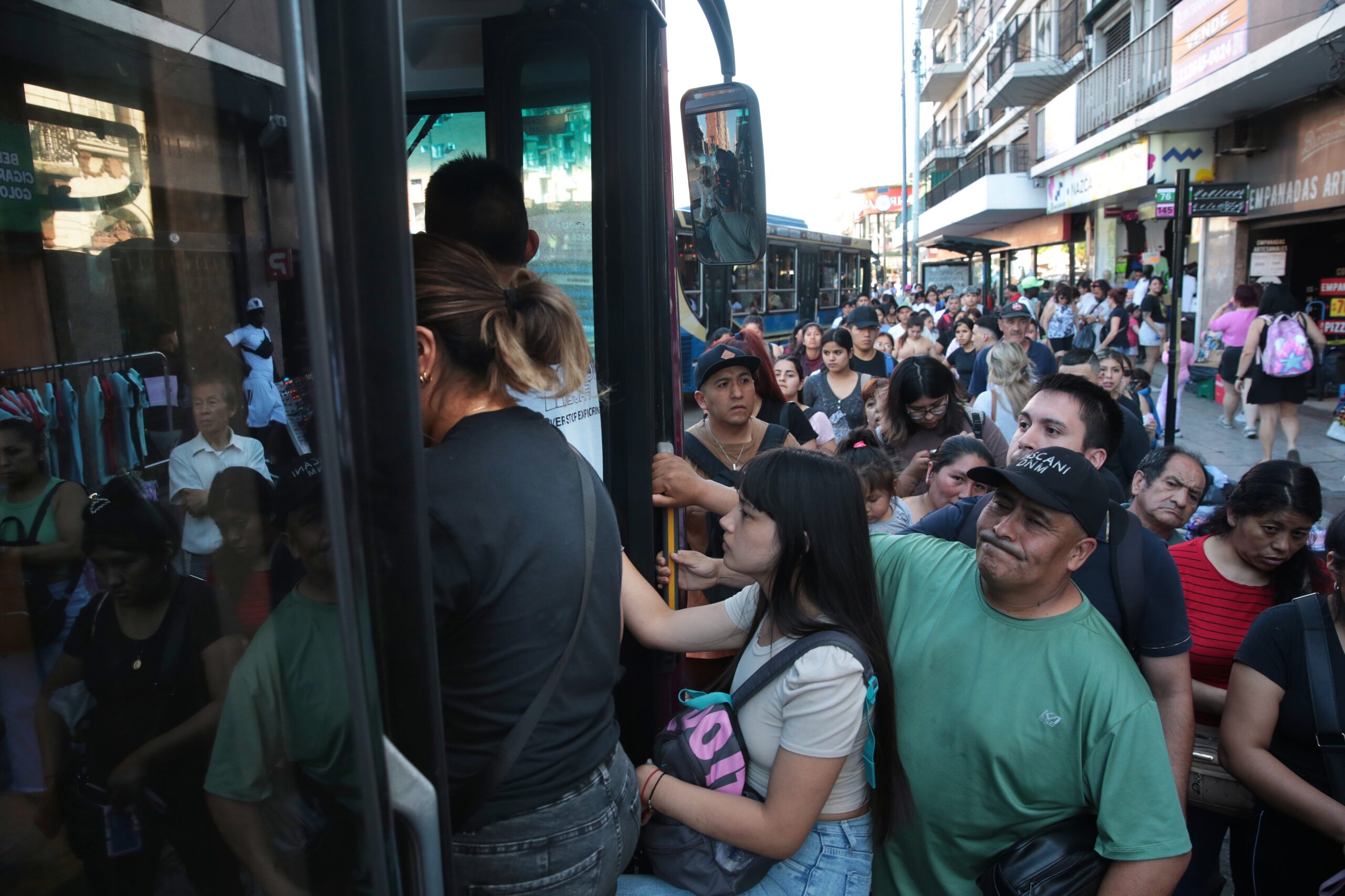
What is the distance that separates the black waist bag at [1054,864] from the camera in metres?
1.83

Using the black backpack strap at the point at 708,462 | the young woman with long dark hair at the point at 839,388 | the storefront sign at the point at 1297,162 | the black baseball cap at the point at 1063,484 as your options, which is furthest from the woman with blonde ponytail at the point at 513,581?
the storefront sign at the point at 1297,162

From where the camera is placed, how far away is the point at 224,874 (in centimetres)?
94

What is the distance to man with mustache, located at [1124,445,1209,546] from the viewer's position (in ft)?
11.4

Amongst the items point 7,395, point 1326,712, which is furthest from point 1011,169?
point 7,395

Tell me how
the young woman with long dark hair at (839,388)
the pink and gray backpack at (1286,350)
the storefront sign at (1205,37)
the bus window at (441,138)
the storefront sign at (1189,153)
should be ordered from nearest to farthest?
the bus window at (441,138)
the young woman with long dark hair at (839,388)
the pink and gray backpack at (1286,350)
the storefront sign at (1205,37)
the storefront sign at (1189,153)

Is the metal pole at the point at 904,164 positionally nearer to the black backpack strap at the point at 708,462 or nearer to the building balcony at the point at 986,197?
the building balcony at the point at 986,197

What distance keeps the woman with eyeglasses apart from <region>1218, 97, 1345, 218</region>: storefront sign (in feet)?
37.7

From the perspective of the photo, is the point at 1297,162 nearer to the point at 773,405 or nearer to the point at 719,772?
the point at 773,405

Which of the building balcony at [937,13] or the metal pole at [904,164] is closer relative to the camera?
the metal pole at [904,164]

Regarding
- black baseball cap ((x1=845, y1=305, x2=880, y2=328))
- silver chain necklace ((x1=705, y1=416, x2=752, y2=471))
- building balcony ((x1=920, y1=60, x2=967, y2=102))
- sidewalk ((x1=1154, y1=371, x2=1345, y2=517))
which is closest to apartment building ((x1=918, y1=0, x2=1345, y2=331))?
sidewalk ((x1=1154, y1=371, x2=1345, y2=517))

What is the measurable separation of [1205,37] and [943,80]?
108ft

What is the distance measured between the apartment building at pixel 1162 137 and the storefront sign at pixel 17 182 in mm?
10065

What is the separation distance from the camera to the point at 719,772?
184cm

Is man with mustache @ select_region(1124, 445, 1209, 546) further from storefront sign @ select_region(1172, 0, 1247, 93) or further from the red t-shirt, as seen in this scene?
storefront sign @ select_region(1172, 0, 1247, 93)
